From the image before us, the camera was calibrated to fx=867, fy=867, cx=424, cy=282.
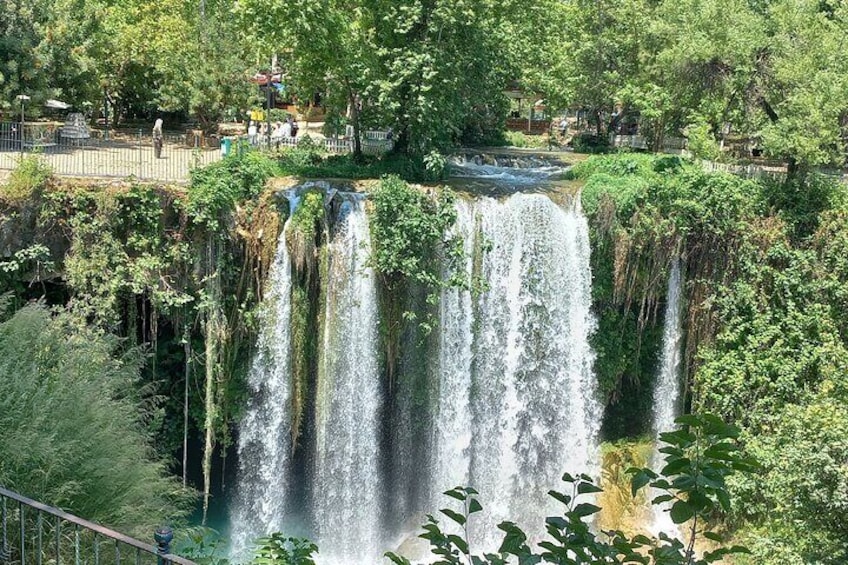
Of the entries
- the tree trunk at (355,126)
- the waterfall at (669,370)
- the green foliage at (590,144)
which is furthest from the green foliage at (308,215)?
the green foliage at (590,144)

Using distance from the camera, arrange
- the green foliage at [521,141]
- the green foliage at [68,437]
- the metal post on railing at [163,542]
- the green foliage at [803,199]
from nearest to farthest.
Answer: the metal post on railing at [163,542], the green foliage at [68,437], the green foliage at [803,199], the green foliage at [521,141]

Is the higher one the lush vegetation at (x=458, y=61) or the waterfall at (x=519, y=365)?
the lush vegetation at (x=458, y=61)

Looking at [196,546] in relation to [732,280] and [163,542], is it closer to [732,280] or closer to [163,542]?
[163,542]

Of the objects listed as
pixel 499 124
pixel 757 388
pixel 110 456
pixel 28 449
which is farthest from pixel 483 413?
pixel 499 124

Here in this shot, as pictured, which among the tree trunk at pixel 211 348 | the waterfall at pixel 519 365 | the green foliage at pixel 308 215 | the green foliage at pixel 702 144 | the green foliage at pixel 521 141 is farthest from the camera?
the green foliage at pixel 521 141

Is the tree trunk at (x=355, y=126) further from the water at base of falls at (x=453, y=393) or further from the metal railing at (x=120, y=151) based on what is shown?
the water at base of falls at (x=453, y=393)

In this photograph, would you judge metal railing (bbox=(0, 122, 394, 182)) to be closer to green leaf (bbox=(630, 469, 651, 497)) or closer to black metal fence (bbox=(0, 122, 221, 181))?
black metal fence (bbox=(0, 122, 221, 181))

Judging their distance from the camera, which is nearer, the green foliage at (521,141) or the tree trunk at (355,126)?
the tree trunk at (355,126)

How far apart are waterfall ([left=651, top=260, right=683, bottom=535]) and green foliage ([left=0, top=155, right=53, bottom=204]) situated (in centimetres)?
1200

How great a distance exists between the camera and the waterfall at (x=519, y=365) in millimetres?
16391

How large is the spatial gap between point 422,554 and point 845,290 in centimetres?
931

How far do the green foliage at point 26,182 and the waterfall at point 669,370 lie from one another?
12.0 metres

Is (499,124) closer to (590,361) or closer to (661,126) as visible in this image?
(661,126)

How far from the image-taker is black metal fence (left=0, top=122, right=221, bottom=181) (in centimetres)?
1658
